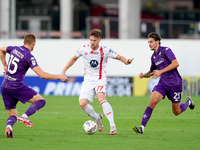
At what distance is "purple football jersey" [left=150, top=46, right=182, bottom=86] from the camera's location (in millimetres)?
11039

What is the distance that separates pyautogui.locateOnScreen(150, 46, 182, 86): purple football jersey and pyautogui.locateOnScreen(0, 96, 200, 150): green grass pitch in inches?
43.6

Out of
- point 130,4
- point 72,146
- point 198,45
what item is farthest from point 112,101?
point 72,146

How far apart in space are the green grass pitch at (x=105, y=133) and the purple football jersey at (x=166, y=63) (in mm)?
1107

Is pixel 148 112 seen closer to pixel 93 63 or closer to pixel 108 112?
pixel 108 112

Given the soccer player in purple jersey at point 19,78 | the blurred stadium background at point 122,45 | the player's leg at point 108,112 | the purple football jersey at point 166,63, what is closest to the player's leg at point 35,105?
the soccer player in purple jersey at point 19,78

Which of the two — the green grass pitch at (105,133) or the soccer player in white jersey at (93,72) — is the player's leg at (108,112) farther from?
the green grass pitch at (105,133)

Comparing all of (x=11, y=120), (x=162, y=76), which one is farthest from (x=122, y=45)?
(x=11, y=120)

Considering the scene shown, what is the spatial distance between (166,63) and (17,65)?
3.15 meters

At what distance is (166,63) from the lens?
11.1m

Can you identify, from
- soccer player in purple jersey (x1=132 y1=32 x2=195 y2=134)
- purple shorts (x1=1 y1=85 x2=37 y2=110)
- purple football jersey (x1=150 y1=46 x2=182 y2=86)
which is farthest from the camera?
purple football jersey (x1=150 y1=46 x2=182 y2=86)

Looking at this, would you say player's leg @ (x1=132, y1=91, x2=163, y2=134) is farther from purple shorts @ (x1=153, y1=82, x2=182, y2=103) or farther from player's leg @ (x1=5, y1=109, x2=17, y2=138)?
player's leg @ (x1=5, y1=109, x2=17, y2=138)

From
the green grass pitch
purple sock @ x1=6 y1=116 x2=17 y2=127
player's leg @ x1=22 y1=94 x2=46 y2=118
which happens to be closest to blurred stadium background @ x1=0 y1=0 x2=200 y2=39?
the green grass pitch

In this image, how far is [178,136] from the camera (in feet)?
35.1

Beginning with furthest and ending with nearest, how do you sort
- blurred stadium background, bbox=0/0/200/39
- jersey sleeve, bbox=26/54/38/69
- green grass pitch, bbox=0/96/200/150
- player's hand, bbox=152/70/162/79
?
blurred stadium background, bbox=0/0/200/39 < player's hand, bbox=152/70/162/79 < jersey sleeve, bbox=26/54/38/69 < green grass pitch, bbox=0/96/200/150
